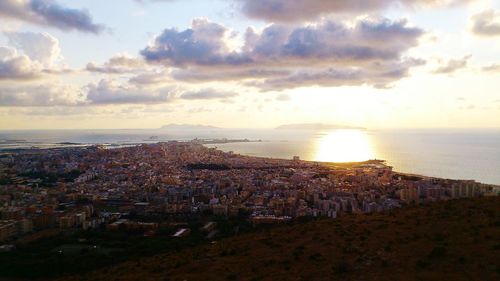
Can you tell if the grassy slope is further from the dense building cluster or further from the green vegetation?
the dense building cluster

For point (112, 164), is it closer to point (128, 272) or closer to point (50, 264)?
point (50, 264)

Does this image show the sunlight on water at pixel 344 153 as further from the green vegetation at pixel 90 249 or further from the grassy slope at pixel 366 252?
the grassy slope at pixel 366 252

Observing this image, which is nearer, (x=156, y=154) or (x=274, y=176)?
(x=274, y=176)

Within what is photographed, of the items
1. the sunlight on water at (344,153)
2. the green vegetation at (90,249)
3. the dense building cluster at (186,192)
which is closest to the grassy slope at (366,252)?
the green vegetation at (90,249)

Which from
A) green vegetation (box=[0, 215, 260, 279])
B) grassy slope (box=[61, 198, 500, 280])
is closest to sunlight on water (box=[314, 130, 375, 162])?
green vegetation (box=[0, 215, 260, 279])

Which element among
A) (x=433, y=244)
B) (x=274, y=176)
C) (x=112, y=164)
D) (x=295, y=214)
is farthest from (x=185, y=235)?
(x=112, y=164)
